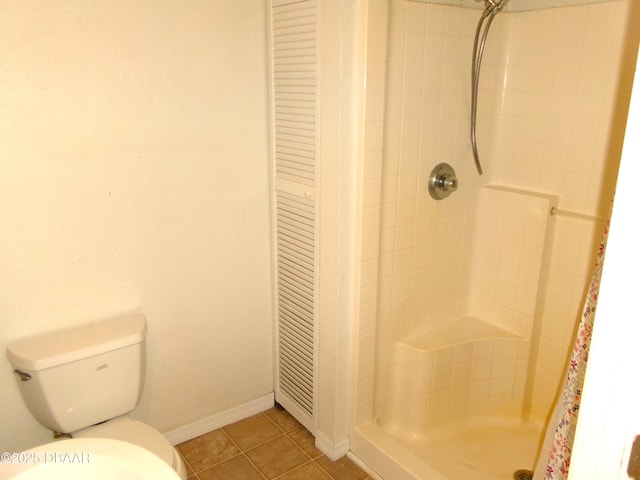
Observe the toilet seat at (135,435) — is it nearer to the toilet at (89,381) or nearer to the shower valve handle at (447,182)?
the toilet at (89,381)

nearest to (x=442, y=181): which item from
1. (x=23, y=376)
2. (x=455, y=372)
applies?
(x=455, y=372)

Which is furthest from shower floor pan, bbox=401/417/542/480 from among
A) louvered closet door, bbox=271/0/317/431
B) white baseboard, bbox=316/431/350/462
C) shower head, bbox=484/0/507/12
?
shower head, bbox=484/0/507/12

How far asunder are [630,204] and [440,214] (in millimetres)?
1501

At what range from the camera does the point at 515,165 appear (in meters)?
2.17

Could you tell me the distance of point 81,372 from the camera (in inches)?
64.5

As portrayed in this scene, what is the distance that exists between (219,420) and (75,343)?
837 millimetres

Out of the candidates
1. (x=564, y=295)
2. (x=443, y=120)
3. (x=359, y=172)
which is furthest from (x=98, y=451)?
(x=564, y=295)

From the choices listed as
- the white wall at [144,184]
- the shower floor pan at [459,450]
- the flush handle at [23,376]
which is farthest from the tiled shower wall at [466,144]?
the flush handle at [23,376]

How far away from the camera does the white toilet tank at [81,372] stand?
1.59 meters

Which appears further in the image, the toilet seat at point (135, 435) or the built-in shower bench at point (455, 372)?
the built-in shower bench at point (455, 372)

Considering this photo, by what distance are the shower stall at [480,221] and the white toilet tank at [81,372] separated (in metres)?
0.84

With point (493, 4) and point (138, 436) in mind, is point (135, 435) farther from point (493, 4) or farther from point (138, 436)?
point (493, 4)

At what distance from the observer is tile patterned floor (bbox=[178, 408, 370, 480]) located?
1.98 m

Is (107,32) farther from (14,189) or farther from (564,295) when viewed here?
(564,295)
